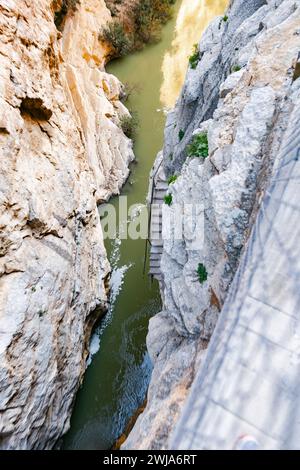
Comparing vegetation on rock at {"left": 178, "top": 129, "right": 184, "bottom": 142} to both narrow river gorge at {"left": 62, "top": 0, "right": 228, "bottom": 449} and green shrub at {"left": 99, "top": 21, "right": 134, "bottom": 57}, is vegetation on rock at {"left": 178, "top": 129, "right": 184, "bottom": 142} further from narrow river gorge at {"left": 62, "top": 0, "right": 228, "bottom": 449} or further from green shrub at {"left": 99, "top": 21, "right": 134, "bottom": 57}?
green shrub at {"left": 99, "top": 21, "right": 134, "bottom": 57}

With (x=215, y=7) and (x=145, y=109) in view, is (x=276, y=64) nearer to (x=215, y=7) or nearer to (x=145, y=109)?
(x=145, y=109)

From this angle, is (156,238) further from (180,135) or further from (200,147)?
(200,147)

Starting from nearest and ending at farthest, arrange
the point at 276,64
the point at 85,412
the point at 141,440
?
the point at 141,440
the point at 276,64
the point at 85,412

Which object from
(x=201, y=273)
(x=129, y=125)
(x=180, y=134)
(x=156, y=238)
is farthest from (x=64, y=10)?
(x=201, y=273)

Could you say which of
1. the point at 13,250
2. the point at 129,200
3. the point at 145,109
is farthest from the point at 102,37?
the point at 13,250
